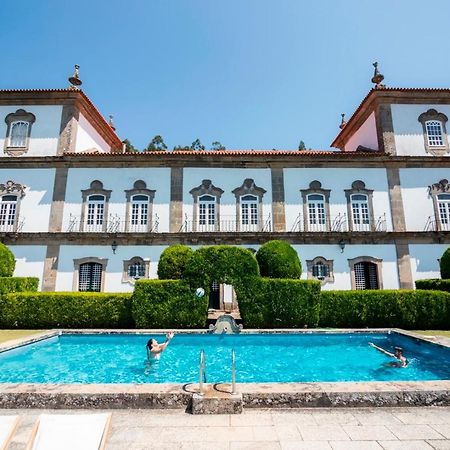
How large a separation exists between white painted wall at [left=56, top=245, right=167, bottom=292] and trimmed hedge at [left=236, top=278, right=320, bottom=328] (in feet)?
22.3

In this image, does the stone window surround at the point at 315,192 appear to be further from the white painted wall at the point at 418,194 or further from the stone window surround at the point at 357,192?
the white painted wall at the point at 418,194

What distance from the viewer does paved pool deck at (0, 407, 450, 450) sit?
3.28 metres

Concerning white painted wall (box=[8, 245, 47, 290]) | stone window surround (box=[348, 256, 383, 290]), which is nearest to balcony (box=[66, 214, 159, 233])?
white painted wall (box=[8, 245, 47, 290])

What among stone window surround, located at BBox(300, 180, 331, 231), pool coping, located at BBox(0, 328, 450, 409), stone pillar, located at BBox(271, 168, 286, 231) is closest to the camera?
pool coping, located at BBox(0, 328, 450, 409)

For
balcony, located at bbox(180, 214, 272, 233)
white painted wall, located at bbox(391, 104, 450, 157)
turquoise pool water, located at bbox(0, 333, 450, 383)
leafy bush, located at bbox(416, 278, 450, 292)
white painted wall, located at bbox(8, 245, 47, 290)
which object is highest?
white painted wall, located at bbox(391, 104, 450, 157)

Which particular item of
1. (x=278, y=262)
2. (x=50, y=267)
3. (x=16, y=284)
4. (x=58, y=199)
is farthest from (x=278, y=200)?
(x=16, y=284)

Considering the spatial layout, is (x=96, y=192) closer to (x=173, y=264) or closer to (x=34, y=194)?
(x=34, y=194)

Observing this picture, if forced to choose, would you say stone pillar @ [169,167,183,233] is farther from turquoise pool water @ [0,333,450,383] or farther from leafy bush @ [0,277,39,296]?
turquoise pool water @ [0,333,450,383]

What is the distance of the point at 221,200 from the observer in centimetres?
1841

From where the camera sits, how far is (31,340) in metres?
9.49

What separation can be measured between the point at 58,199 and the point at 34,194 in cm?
141

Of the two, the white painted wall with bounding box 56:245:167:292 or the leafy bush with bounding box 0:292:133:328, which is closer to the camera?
the leafy bush with bounding box 0:292:133:328

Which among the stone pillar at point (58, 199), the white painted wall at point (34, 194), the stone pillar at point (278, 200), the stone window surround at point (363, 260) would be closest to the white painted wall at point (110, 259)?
the stone pillar at point (58, 199)

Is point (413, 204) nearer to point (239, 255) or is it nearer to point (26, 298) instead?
point (239, 255)
